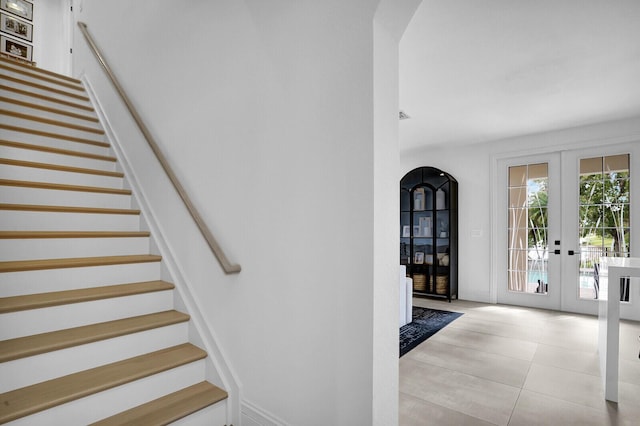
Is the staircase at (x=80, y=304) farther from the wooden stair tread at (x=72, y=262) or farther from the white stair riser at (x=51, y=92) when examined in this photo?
the white stair riser at (x=51, y=92)

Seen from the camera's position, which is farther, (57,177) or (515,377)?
(515,377)

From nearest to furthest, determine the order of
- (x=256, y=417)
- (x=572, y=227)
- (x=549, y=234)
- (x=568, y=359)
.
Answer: (x=256, y=417) < (x=568, y=359) < (x=572, y=227) < (x=549, y=234)

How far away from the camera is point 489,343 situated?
133 inches

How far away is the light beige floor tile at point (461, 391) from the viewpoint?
6.98ft

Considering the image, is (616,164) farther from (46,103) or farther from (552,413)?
(46,103)

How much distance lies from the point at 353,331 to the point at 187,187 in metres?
1.52

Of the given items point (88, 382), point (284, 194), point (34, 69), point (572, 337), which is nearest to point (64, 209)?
point (88, 382)

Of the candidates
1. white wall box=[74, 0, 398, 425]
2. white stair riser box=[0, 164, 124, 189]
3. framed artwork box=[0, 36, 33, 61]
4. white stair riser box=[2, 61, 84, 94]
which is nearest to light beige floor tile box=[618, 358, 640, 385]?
white wall box=[74, 0, 398, 425]

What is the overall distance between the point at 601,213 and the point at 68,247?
565 centimetres

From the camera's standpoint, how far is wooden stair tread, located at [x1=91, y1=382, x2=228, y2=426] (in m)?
1.55

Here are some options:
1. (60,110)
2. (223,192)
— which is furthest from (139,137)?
(223,192)

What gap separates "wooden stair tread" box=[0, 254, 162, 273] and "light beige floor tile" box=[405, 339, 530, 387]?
7.72 feet

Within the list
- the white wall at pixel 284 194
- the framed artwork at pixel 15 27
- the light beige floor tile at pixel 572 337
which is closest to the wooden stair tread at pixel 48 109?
the white wall at pixel 284 194

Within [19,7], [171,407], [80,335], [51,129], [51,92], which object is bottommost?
[171,407]
